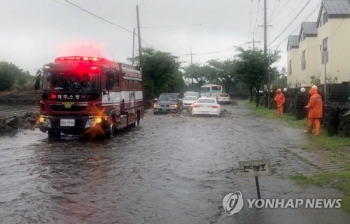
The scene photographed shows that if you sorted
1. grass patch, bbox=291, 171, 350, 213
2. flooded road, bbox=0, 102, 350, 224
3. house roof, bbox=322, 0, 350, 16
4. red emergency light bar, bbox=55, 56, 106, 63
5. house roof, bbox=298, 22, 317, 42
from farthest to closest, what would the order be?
house roof, bbox=298, 22, 317, 42 < house roof, bbox=322, 0, 350, 16 < red emergency light bar, bbox=55, 56, 106, 63 < grass patch, bbox=291, 171, 350, 213 < flooded road, bbox=0, 102, 350, 224

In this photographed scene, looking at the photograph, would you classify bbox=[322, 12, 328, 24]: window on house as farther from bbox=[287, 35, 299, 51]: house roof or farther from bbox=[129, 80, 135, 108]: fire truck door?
bbox=[129, 80, 135, 108]: fire truck door

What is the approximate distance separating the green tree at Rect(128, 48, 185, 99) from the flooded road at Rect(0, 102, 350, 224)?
37.0 meters

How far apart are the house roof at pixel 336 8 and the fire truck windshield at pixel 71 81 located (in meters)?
22.7

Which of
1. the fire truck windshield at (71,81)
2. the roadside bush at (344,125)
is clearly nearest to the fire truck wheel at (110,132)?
the fire truck windshield at (71,81)

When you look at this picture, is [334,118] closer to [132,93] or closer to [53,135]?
[132,93]

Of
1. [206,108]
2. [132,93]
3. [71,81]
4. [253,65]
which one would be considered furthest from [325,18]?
[71,81]

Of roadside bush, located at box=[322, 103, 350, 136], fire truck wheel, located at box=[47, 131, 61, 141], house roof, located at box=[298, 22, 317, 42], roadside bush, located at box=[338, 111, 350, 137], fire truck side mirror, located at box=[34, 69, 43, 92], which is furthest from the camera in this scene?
house roof, located at box=[298, 22, 317, 42]

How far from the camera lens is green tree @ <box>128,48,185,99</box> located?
180 feet

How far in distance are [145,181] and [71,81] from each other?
8.08m

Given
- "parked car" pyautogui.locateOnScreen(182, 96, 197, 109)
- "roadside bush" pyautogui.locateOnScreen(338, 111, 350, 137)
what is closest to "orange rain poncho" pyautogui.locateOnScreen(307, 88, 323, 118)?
"roadside bush" pyautogui.locateOnScreen(338, 111, 350, 137)

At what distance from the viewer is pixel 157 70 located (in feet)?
181

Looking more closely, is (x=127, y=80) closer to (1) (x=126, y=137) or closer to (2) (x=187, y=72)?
(1) (x=126, y=137)

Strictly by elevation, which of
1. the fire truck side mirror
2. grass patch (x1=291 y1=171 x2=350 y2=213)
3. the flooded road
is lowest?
the flooded road

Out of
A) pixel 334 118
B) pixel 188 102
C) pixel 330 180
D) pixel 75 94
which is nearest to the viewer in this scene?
pixel 330 180
